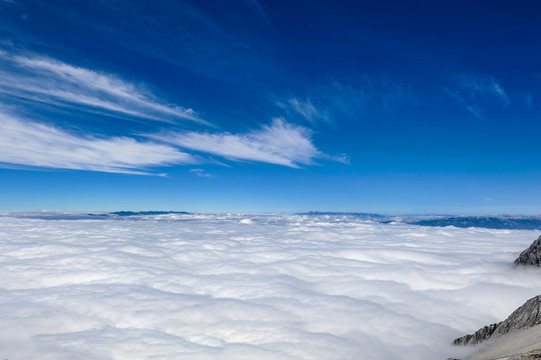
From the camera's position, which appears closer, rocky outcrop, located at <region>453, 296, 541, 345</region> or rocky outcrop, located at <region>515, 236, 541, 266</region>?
rocky outcrop, located at <region>453, 296, 541, 345</region>

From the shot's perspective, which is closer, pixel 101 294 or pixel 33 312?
pixel 33 312

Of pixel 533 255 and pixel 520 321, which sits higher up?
pixel 520 321

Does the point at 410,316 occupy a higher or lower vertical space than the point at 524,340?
lower

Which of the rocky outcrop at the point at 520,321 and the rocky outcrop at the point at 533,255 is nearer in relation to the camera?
the rocky outcrop at the point at 520,321

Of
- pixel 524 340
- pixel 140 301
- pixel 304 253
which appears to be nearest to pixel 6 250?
pixel 140 301

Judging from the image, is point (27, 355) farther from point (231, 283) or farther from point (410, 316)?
point (410, 316)

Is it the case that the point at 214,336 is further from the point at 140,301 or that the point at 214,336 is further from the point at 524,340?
the point at 524,340

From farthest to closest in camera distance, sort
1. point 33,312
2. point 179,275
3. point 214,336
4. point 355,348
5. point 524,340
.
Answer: point 179,275 < point 33,312 < point 214,336 < point 355,348 < point 524,340

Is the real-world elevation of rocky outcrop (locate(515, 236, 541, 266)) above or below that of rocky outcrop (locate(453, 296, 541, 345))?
below

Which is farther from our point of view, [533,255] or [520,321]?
[533,255]

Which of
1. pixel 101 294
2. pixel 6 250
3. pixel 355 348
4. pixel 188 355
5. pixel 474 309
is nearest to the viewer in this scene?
pixel 188 355
